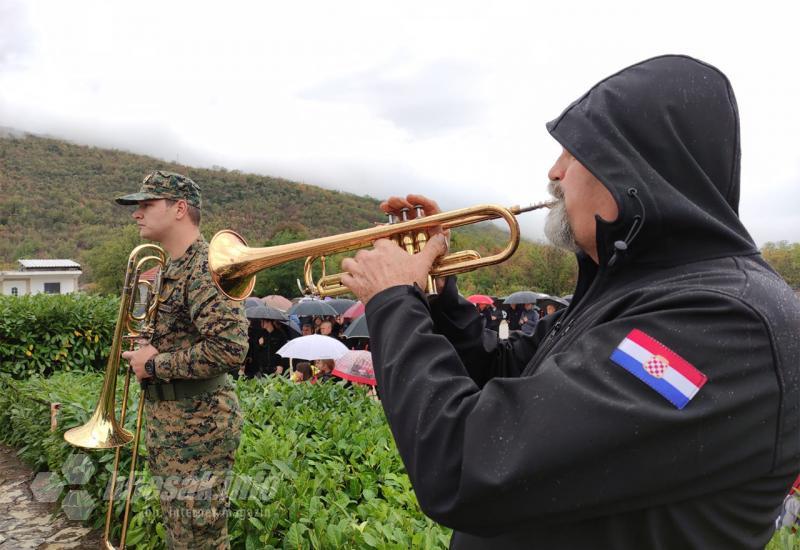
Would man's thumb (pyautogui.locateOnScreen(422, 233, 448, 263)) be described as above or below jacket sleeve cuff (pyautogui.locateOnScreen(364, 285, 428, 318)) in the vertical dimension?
above

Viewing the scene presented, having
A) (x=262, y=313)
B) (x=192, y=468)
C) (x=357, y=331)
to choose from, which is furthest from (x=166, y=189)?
(x=262, y=313)

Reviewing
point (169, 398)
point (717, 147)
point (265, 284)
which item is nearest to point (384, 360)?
point (717, 147)

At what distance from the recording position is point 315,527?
2994 mm

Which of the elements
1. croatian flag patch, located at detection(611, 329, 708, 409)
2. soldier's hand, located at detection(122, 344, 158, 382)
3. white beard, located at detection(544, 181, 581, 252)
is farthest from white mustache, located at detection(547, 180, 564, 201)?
soldier's hand, located at detection(122, 344, 158, 382)

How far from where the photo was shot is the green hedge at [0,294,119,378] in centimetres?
808

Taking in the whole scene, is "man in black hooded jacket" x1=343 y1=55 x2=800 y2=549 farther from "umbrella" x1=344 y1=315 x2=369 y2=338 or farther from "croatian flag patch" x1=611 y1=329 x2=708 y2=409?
"umbrella" x1=344 y1=315 x2=369 y2=338

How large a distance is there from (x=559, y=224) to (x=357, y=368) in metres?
5.43

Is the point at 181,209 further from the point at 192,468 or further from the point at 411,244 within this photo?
the point at 411,244

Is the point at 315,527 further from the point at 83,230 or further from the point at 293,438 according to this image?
the point at 83,230

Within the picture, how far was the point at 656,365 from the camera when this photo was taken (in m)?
1.09

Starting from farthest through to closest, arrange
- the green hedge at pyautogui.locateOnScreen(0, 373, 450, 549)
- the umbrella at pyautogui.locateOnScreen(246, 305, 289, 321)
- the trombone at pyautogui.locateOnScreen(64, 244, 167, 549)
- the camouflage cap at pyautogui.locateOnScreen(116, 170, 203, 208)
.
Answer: the umbrella at pyautogui.locateOnScreen(246, 305, 289, 321)
the trombone at pyautogui.locateOnScreen(64, 244, 167, 549)
the camouflage cap at pyautogui.locateOnScreen(116, 170, 203, 208)
the green hedge at pyautogui.locateOnScreen(0, 373, 450, 549)

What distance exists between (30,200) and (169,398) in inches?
3312

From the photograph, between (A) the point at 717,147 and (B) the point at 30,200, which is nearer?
(A) the point at 717,147

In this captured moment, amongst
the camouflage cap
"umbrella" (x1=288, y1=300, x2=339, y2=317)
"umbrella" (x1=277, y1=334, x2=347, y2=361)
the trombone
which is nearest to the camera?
the camouflage cap
